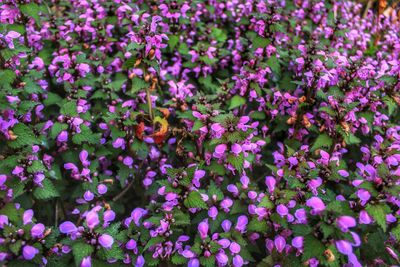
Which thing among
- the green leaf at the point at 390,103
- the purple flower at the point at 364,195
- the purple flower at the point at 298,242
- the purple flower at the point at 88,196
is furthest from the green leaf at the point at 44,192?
the green leaf at the point at 390,103

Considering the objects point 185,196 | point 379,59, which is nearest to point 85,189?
point 185,196

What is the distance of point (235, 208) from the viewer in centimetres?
326

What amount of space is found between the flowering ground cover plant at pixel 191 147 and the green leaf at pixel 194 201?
0.01m

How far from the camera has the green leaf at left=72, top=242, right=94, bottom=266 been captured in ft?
8.06

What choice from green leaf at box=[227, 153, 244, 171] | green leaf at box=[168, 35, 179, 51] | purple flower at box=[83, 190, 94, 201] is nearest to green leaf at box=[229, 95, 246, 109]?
green leaf at box=[227, 153, 244, 171]

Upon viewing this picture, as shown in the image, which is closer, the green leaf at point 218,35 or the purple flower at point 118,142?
the purple flower at point 118,142

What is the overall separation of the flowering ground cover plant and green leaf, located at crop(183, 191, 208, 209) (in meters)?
0.01

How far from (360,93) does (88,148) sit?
295cm

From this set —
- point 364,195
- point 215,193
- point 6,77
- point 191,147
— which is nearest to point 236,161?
point 215,193

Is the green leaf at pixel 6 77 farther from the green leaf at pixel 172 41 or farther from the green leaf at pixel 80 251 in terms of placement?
the green leaf at pixel 172 41

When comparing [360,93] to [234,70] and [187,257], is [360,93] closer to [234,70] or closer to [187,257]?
[234,70]

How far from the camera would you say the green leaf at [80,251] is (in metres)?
2.46

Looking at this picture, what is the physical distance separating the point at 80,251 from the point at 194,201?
92 centimetres

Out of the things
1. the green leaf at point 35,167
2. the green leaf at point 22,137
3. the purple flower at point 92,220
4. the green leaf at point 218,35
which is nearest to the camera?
the purple flower at point 92,220
